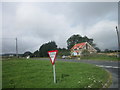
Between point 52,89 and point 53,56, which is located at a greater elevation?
point 53,56

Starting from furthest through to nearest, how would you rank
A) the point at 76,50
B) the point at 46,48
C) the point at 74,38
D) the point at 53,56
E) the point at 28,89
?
the point at 74,38 < the point at 46,48 < the point at 76,50 < the point at 53,56 < the point at 28,89

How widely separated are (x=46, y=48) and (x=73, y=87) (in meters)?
77.9

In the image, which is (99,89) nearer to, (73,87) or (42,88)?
(73,87)

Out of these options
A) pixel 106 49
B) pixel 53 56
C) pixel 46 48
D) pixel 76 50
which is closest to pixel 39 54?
pixel 46 48

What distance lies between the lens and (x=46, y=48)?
83.1 meters

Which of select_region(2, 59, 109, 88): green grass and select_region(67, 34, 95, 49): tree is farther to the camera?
select_region(67, 34, 95, 49): tree

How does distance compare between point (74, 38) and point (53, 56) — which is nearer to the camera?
point (53, 56)

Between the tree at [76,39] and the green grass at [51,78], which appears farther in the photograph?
the tree at [76,39]

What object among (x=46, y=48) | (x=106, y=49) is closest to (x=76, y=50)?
(x=106, y=49)

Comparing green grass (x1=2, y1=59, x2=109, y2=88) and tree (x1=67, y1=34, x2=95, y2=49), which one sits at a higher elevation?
tree (x1=67, y1=34, x2=95, y2=49)

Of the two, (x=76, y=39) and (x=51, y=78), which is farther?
(x=76, y=39)

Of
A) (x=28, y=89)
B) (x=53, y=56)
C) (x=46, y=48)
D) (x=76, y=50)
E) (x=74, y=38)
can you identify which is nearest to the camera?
(x=28, y=89)

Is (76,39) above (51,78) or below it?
above

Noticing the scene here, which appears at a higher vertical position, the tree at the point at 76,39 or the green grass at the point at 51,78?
the tree at the point at 76,39
